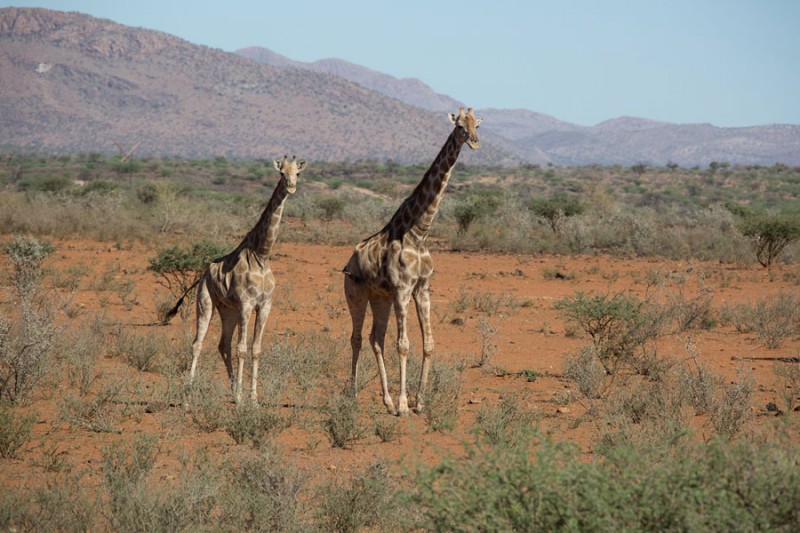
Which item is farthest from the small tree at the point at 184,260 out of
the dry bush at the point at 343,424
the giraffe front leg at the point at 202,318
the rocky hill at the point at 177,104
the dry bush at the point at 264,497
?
the rocky hill at the point at 177,104

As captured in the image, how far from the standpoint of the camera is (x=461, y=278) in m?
21.7

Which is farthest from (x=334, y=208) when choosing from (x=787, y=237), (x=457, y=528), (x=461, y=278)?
(x=457, y=528)

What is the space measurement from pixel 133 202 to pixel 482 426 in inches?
1135

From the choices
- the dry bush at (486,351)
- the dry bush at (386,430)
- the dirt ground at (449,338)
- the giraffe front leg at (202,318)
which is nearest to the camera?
the dirt ground at (449,338)

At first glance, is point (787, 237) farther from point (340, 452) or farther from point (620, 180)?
point (620, 180)

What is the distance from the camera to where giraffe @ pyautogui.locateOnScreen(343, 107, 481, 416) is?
880cm

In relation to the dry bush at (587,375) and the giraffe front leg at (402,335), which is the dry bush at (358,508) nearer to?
the giraffe front leg at (402,335)

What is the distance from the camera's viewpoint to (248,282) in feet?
29.1

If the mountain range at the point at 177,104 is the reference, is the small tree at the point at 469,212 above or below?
below

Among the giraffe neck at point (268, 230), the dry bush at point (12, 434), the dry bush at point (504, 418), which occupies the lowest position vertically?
the dry bush at point (12, 434)

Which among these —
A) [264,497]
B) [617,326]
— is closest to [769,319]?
[617,326]

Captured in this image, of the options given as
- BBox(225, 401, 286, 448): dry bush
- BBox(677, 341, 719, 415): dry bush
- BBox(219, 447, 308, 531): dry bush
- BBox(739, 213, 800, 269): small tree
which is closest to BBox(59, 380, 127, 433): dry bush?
BBox(225, 401, 286, 448): dry bush

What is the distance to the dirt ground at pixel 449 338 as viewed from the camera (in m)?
7.55

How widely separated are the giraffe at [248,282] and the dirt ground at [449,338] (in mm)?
1038
